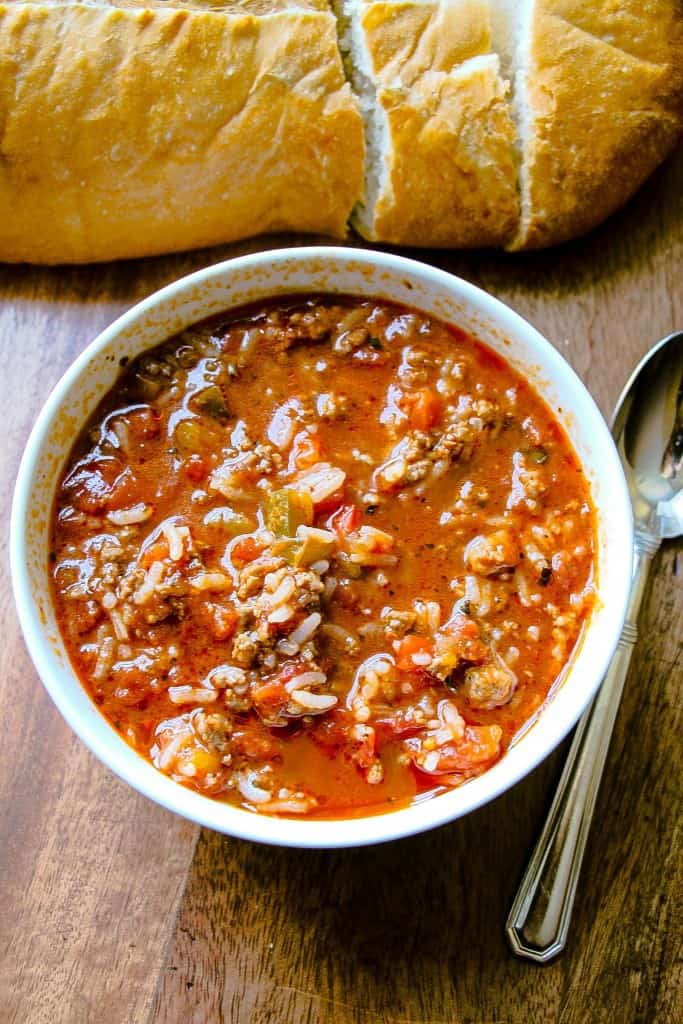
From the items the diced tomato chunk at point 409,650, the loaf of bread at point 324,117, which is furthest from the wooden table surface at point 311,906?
the loaf of bread at point 324,117

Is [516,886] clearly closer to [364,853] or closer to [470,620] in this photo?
[364,853]

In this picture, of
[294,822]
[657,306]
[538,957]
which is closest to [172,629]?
[294,822]

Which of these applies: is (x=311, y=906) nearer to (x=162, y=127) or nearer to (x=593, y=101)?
(x=162, y=127)

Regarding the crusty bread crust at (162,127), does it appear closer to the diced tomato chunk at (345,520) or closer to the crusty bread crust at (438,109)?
the crusty bread crust at (438,109)

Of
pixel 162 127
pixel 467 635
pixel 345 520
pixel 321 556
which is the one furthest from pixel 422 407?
pixel 162 127

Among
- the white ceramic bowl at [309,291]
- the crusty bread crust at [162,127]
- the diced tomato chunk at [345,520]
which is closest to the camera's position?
the white ceramic bowl at [309,291]

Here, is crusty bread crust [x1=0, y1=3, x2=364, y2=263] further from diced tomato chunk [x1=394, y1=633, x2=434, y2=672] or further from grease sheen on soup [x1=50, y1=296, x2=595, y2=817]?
diced tomato chunk [x1=394, y1=633, x2=434, y2=672]
